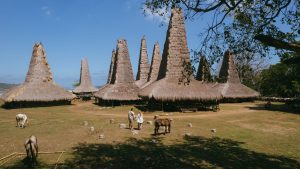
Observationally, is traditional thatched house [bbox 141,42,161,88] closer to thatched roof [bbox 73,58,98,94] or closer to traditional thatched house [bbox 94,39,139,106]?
traditional thatched house [bbox 94,39,139,106]

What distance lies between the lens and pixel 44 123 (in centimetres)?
2052

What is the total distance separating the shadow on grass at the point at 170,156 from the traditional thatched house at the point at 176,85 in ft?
43.4

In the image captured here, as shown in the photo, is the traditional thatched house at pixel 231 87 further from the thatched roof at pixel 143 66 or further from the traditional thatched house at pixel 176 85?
the thatched roof at pixel 143 66

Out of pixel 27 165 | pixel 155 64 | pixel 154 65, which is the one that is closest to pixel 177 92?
pixel 154 65

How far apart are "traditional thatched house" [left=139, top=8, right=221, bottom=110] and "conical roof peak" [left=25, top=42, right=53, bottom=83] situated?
42.8ft

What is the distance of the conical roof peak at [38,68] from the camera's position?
3475 centimetres

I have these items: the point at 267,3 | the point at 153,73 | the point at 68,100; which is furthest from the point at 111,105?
the point at 267,3

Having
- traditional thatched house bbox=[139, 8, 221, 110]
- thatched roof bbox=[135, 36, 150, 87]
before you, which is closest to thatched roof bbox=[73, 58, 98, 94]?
thatched roof bbox=[135, 36, 150, 87]

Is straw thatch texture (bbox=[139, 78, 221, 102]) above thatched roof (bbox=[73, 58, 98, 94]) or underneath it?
underneath

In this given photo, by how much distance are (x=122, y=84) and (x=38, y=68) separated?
34.2 ft

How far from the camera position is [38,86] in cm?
3434

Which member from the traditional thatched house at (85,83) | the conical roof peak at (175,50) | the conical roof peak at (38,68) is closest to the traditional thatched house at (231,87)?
the conical roof peak at (175,50)

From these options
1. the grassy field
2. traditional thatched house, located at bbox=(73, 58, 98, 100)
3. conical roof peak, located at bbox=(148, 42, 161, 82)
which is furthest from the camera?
traditional thatched house, located at bbox=(73, 58, 98, 100)

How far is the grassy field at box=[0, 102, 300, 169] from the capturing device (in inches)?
446
